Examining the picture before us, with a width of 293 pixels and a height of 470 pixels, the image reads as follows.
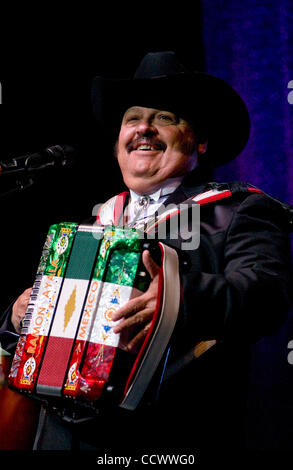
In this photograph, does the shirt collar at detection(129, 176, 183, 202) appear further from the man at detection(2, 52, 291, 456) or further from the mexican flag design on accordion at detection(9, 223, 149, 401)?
the mexican flag design on accordion at detection(9, 223, 149, 401)

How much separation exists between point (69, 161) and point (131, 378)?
80cm

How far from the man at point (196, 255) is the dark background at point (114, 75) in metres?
0.31

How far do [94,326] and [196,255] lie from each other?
51 centimetres

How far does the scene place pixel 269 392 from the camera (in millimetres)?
2494

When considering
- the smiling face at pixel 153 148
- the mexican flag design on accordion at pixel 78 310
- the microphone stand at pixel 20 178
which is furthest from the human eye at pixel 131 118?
the mexican flag design on accordion at pixel 78 310

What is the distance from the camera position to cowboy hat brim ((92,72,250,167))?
218cm

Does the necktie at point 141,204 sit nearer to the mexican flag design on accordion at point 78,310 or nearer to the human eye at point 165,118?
the human eye at point 165,118

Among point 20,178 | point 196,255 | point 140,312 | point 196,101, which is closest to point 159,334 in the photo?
point 140,312

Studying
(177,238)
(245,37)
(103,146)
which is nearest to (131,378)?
(177,238)

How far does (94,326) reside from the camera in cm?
145

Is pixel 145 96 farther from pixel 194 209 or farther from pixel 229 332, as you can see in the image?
pixel 229 332

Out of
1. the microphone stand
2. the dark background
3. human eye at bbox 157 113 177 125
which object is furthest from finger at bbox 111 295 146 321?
the dark background

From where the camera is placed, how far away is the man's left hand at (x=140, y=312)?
142 cm

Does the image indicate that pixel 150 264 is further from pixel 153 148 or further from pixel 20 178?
pixel 153 148
